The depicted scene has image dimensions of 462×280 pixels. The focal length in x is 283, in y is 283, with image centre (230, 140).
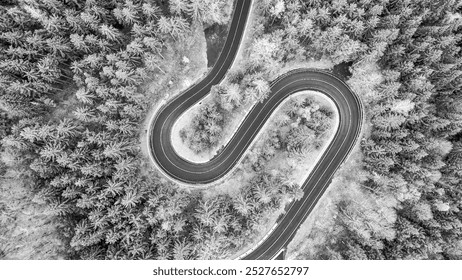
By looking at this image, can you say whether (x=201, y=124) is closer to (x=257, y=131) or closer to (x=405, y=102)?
(x=257, y=131)

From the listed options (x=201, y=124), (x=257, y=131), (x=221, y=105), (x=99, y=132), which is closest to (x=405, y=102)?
(x=257, y=131)

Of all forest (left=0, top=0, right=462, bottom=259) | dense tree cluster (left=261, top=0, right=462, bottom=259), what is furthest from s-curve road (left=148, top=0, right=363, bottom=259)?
dense tree cluster (left=261, top=0, right=462, bottom=259)

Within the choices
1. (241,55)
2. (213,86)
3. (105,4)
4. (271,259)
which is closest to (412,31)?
(241,55)

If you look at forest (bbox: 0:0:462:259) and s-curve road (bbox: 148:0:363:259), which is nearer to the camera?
forest (bbox: 0:0:462:259)

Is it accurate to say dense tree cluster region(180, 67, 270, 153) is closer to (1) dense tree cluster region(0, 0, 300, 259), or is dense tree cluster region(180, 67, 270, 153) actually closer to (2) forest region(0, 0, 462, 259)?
(2) forest region(0, 0, 462, 259)

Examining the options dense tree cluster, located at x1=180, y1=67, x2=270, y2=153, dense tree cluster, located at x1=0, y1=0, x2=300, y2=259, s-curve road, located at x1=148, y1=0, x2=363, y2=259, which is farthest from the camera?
s-curve road, located at x1=148, y1=0, x2=363, y2=259

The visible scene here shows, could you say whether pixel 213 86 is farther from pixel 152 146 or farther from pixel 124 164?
pixel 124 164
